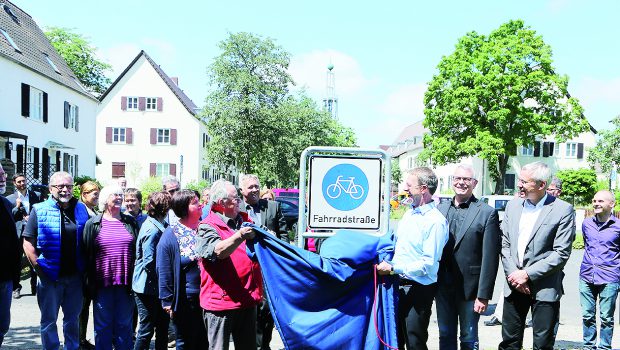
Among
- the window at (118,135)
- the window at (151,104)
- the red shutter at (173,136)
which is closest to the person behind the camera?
the window at (151,104)

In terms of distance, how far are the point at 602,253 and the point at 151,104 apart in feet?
169

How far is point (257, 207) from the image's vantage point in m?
7.97

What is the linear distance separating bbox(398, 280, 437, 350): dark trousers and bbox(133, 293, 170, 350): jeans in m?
2.46

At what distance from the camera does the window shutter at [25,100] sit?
3061 centimetres

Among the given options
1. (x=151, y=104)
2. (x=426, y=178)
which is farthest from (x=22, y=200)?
(x=151, y=104)

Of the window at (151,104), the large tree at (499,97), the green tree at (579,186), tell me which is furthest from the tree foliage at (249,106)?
the green tree at (579,186)

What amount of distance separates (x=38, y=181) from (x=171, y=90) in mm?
27632

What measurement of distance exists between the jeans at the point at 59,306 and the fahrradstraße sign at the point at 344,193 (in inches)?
105

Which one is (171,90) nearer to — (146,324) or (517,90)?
(517,90)

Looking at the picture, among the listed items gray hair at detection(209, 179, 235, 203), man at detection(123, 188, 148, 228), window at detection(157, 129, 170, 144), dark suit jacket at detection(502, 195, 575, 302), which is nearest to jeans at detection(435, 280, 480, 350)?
dark suit jacket at detection(502, 195, 575, 302)

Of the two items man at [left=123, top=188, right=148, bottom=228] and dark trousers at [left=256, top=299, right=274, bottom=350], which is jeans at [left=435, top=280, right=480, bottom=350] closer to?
dark trousers at [left=256, top=299, right=274, bottom=350]

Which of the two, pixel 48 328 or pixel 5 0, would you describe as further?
pixel 5 0

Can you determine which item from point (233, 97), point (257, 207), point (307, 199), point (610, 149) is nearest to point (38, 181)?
point (233, 97)

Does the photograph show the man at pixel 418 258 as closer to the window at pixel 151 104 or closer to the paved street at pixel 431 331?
the paved street at pixel 431 331
